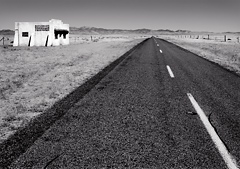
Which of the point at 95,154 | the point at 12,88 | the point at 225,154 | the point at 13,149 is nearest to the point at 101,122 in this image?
the point at 95,154

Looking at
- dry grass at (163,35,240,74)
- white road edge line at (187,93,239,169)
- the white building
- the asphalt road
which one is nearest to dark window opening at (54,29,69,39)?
the white building

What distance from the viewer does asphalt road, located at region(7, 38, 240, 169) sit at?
2898 millimetres

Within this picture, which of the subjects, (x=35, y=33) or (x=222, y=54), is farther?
(x=35, y=33)

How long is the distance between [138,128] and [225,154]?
143 centimetres

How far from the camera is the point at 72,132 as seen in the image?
3.68 m

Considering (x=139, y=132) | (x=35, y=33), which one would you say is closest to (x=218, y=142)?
(x=139, y=132)

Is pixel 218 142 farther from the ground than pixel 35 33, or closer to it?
closer to it

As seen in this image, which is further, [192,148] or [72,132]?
[72,132]

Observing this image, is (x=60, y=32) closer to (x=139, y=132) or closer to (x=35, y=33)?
(x=35, y=33)

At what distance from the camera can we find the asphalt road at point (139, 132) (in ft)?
9.51

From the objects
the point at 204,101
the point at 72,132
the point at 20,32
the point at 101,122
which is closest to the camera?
the point at 72,132

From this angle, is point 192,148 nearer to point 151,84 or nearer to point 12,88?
point 151,84

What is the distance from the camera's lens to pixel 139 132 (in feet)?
12.3

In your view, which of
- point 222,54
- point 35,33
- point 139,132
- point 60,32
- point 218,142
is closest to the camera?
point 218,142
